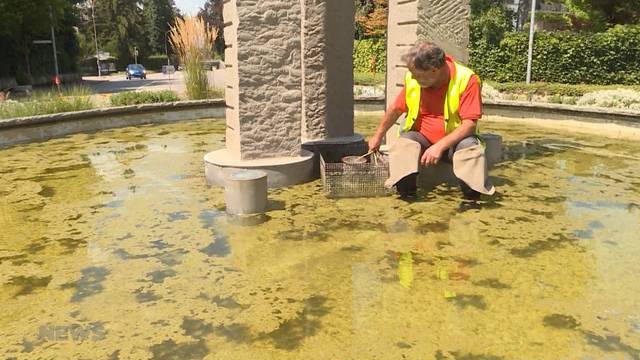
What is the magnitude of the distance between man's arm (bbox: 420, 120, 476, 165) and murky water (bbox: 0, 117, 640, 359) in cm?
44

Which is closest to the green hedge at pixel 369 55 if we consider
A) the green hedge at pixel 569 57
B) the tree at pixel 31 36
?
the green hedge at pixel 569 57

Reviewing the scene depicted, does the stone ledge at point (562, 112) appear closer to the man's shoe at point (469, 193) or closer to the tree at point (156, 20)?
the man's shoe at point (469, 193)

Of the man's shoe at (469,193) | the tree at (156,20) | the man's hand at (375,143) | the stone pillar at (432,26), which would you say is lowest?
the man's shoe at (469,193)

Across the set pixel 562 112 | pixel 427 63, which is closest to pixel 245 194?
pixel 427 63

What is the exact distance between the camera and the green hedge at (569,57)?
1505 centimetres

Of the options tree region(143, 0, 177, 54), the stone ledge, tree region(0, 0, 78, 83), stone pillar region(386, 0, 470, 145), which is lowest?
the stone ledge

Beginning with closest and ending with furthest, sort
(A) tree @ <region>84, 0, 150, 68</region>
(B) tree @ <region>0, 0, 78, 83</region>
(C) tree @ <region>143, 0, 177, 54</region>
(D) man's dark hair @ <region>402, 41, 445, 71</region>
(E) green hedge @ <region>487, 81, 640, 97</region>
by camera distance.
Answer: (D) man's dark hair @ <region>402, 41, 445, 71</region>
(E) green hedge @ <region>487, 81, 640, 97</region>
(B) tree @ <region>0, 0, 78, 83</region>
(A) tree @ <region>84, 0, 150, 68</region>
(C) tree @ <region>143, 0, 177, 54</region>

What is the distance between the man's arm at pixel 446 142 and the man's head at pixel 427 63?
1.32 feet

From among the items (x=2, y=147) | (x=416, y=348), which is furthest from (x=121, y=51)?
(x=416, y=348)

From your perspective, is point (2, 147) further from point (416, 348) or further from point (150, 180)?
point (416, 348)

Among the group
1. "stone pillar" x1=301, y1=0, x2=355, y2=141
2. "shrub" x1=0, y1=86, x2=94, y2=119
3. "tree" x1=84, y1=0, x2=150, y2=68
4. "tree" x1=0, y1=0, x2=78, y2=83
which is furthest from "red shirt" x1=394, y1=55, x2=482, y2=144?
"tree" x1=84, y1=0, x2=150, y2=68

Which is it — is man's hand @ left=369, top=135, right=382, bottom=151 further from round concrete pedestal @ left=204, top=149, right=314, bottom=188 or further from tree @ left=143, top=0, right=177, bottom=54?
tree @ left=143, top=0, right=177, bottom=54

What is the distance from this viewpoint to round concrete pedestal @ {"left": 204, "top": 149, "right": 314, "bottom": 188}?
15.6 ft

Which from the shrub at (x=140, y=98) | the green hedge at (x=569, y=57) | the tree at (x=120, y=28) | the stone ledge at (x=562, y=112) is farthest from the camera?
the tree at (x=120, y=28)
